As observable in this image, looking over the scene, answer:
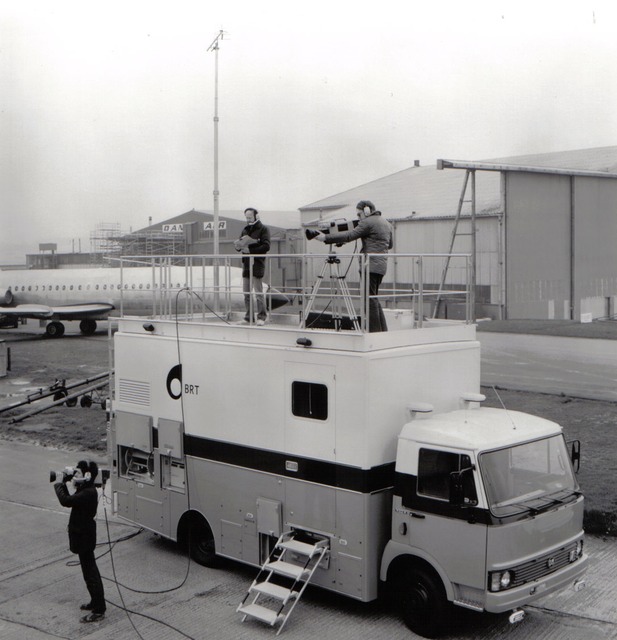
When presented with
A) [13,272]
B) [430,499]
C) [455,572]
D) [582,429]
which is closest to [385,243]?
[430,499]

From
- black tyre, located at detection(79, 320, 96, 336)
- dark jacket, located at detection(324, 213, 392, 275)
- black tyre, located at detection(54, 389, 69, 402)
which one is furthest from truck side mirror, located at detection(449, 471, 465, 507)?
black tyre, located at detection(79, 320, 96, 336)

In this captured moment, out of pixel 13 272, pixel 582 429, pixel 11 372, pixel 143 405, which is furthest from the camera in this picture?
pixel 13 272

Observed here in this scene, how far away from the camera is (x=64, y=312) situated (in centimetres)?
4009

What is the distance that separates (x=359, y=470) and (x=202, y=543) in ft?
10.0

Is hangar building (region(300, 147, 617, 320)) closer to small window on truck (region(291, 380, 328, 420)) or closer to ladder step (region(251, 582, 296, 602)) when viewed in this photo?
small window on truck (region(291, 380, 328, 420))

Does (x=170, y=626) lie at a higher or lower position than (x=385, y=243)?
lower

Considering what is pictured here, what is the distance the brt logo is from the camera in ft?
33.9

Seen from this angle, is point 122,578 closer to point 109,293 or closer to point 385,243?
point 385,243

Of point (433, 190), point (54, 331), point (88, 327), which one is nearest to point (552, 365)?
point (88, 327)

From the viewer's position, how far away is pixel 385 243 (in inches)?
396

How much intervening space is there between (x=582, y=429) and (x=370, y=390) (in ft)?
33.3

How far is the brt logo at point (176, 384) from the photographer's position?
1034 cm

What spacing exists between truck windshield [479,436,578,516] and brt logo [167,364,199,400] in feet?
13.8

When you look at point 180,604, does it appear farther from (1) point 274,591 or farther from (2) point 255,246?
(2) point 255,246
